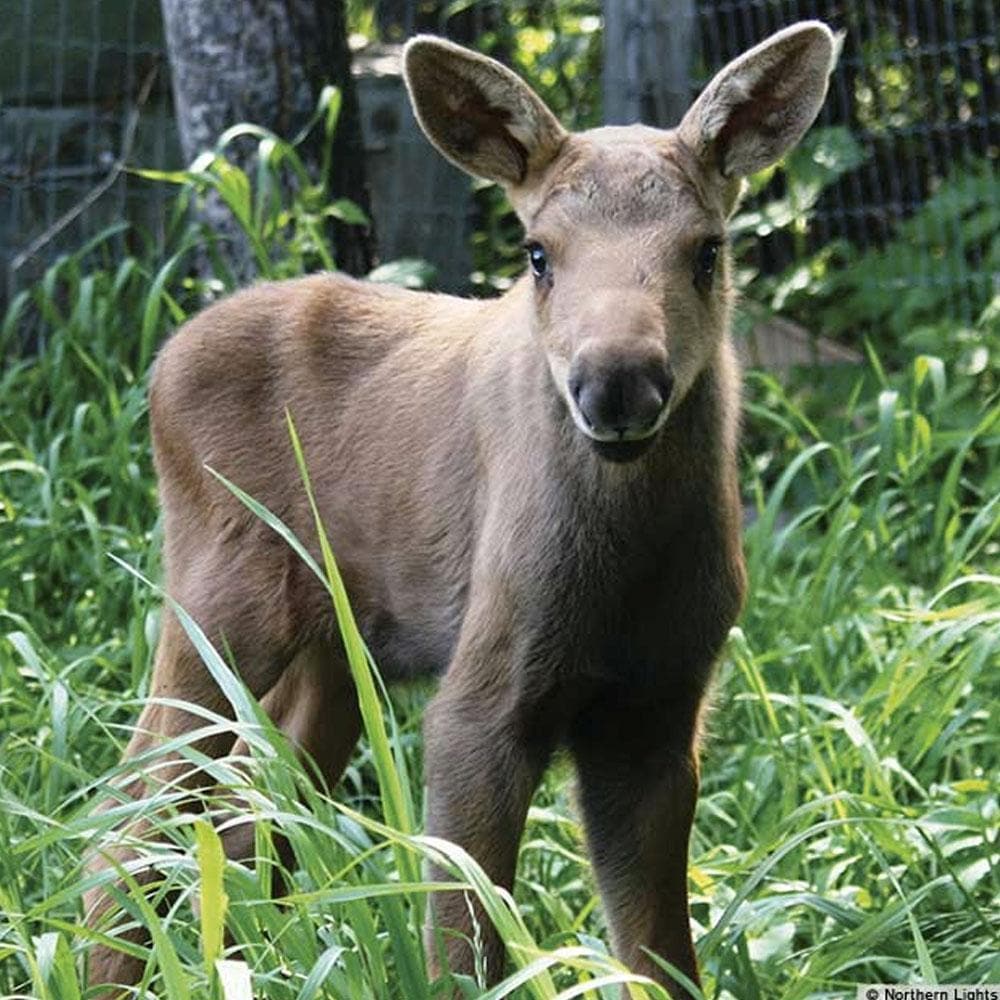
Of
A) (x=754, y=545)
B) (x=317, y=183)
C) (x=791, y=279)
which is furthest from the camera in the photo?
(x=791, y=279)

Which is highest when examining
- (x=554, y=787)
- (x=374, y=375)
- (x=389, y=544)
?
(x=374, y=375)

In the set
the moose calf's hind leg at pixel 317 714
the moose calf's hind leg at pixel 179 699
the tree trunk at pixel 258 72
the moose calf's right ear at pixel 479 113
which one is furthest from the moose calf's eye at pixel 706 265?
the tree trunk at pixel 258 72

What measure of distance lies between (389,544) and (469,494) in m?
0.25

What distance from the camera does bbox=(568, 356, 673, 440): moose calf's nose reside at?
139 inches

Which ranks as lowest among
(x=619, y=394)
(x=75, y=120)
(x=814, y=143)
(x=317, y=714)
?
(x=317, y=714)

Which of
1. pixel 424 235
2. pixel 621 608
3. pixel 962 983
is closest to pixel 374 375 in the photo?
pixel 621 608

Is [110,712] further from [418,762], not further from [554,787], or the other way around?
[554,787]

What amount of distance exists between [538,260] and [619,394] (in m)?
0.57

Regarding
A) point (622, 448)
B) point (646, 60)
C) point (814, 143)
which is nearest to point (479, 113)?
point (622, 448)

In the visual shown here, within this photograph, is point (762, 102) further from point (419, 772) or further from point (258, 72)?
point (258, 72)

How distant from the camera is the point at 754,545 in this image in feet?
18.7

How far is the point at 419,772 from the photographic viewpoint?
5.23 metres

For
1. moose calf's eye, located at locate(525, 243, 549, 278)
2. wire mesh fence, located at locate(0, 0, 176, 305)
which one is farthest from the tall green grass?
wire mesh fence, located at locate(0, 0, 176, 305)

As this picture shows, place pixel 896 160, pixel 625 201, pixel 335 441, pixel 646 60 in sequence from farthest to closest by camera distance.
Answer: pixel 896 160 → pixel 646 60 → pixel 335 441 → pixel 625 201
